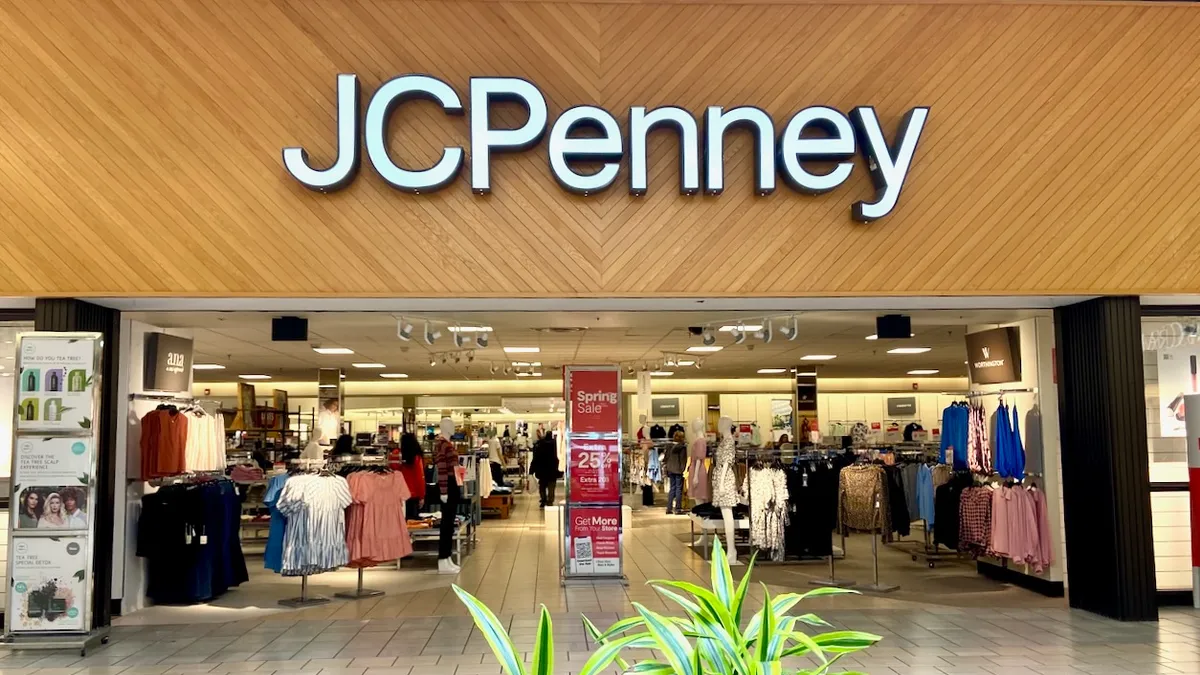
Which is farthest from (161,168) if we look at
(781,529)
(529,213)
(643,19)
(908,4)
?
(781,529)

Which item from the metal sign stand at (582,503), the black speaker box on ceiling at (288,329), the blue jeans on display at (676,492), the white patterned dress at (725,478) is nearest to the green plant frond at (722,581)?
the black speaker box on ceiling at (288,329)

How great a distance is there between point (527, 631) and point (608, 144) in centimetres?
379

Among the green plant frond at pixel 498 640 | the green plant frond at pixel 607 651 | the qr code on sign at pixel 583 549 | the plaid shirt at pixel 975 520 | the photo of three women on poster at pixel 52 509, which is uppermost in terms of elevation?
the green plant frond at pixel 498 640

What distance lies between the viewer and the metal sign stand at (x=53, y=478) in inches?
252

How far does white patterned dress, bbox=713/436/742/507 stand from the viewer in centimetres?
1061

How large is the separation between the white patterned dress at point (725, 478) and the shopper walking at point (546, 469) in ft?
23.2

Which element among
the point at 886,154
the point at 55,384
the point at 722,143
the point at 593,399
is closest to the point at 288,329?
the point at 55,384

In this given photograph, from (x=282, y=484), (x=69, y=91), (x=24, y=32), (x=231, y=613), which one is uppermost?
(x=24, y=32)

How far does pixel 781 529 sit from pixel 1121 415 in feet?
11.6

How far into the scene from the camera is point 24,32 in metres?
6.61

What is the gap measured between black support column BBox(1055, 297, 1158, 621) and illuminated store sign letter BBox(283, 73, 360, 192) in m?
6.08

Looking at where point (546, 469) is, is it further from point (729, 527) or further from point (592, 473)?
point (592, 473)

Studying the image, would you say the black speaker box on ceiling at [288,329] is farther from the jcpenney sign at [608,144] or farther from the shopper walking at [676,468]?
the shopper walking at [676,468]

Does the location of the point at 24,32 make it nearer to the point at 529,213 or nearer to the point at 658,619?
the point at 529,213
